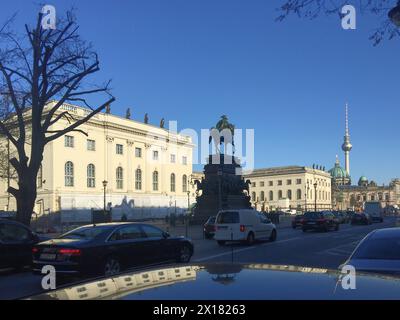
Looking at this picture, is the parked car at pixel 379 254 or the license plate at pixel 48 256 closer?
the parked car at pixel 379 254

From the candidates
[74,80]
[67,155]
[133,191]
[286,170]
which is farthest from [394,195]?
[74,80]

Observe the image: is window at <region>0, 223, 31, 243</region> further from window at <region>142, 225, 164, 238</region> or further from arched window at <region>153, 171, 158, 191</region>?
arched window at <region>153, 171, 158, 191</region>

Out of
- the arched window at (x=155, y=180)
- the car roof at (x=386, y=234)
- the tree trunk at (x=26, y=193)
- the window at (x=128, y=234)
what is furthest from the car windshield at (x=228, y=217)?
the arched window at (x=155, y=180)

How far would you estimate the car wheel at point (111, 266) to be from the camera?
12.5 metres

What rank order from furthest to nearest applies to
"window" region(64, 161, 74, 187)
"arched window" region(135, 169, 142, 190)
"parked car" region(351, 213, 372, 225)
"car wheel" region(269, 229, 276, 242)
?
"arched window" region(135, 169, 142, 190)
"window" region(64, 161, 74, 187)
"parked car" region(351, 213, 372, 225)
"car wheel" region(269, 229, 276, 242)

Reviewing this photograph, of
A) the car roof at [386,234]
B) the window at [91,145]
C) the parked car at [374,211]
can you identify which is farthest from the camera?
the window at [91,145]

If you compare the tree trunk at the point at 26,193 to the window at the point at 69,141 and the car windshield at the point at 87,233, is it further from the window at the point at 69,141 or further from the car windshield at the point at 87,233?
the window at the point at 69,141

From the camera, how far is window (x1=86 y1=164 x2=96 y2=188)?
7138cm

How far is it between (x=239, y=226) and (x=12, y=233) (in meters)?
11.6

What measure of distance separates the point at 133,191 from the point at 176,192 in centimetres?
1214

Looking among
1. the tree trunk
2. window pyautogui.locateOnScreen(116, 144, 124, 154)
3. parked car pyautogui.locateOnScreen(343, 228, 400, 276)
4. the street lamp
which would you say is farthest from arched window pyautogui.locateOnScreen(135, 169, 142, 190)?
parked car pyautogui.locateOnScreen(343, 228, 400, 276)

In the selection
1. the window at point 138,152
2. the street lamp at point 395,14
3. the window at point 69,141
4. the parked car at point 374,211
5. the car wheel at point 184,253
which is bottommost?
the parked car at point 374,211

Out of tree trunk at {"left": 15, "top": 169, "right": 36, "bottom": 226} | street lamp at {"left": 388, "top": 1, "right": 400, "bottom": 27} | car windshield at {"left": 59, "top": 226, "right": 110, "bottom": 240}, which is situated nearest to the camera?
street lamp at {"left": 388, "top": 1, "right": 400, "bottom": 27}
